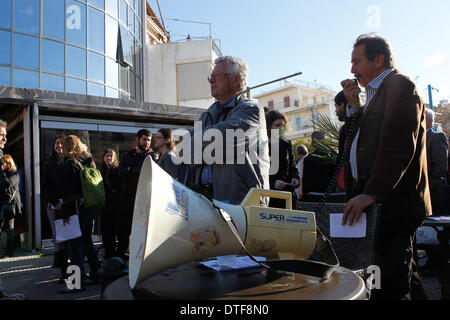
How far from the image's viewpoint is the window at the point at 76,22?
1319 centimetres

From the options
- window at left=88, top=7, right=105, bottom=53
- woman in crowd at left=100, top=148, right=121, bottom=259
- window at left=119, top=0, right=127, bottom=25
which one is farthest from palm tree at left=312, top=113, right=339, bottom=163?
window at left=119, top=0, right=127, bottom=25

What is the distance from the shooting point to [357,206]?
4.93 ft

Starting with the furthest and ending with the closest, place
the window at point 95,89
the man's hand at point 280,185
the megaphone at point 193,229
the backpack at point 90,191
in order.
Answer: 1. the window at point 95,89
2. the backpack at point 90,191
3. the man's hand at point 280,185
4. the megaphone at point 193,229

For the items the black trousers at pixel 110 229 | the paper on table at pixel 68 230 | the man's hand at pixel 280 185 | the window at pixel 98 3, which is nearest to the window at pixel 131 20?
the window at pixel 98 3

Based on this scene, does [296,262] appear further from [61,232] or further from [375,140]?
[61,232]

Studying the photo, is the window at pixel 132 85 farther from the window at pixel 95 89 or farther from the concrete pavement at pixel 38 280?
the concrete pavement at pixel 38 280

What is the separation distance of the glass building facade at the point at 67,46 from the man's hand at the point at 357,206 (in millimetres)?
12687

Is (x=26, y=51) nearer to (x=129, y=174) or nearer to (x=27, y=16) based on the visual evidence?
(x=27, y=16)

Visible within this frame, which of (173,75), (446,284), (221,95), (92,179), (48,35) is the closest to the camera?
(221,95)

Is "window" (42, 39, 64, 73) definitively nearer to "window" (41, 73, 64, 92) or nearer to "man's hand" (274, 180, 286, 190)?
"window" (41, 73, 64, 92)

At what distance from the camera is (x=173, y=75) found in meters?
23.3

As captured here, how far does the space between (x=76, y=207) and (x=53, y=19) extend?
35.5 feet
